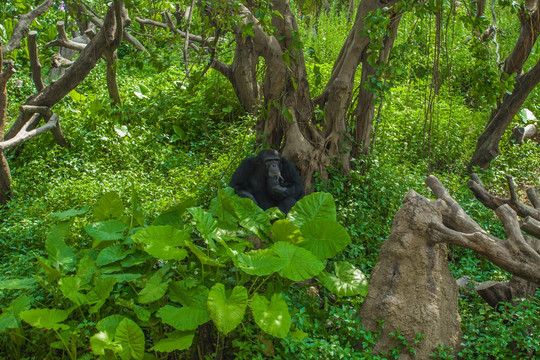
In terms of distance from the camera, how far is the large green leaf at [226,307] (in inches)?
123

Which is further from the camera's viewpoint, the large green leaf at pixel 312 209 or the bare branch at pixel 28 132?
the bare branch at pixel 28 132

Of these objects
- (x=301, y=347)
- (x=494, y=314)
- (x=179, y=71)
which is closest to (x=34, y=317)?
(x=301, y=347)

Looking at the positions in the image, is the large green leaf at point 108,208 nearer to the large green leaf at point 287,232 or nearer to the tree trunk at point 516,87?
the large green leaf at point 287,232

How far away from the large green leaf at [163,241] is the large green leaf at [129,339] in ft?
1.44

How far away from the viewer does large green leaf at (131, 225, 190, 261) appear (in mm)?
3479

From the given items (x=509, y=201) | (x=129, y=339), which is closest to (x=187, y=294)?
(x=129, y=339)

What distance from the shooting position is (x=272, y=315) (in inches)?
127

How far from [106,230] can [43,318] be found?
2.67 feet

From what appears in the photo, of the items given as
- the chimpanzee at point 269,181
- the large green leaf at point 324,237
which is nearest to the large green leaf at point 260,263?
the large green leaf at point 324,237

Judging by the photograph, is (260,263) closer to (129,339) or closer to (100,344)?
(129,339)

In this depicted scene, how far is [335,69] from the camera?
5.87 meters

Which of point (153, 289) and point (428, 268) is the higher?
point (428, 268)

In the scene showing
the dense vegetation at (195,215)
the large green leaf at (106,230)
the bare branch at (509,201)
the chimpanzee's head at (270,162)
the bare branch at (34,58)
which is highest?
the bare branch at (34,58)

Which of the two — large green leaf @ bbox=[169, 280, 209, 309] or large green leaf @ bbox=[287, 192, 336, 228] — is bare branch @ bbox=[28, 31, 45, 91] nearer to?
large green leaf @ bbox=[287, 192, 336, 228]
